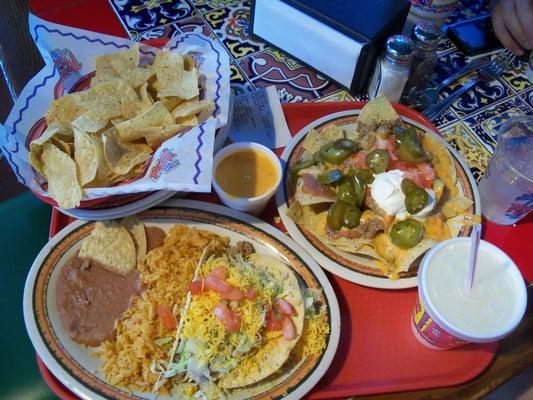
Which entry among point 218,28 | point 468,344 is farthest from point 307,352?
point 218,28

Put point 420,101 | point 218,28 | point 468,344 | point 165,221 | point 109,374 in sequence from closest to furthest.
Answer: point 109,374 < point 468,344 < point 165,221 < point 420,101 < point 218,28

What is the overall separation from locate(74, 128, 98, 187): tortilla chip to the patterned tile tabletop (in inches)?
34.3

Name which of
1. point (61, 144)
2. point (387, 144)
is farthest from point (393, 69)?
point (61, 144)

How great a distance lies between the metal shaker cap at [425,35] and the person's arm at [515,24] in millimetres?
671

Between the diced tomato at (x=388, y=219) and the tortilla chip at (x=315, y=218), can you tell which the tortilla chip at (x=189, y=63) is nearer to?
the tortilla chip at (x=315, y=218)

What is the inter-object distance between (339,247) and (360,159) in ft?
1.24

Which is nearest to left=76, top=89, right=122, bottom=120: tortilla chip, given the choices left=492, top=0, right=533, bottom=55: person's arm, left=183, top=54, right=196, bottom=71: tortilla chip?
left=183, top=54, right=196, bottom=71: tortilla chip

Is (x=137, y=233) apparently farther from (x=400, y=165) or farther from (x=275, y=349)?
(x=400, y=165)

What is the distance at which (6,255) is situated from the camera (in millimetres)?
1776

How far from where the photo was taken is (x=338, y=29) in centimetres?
208

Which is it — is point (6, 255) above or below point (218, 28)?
below

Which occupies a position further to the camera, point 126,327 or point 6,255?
point 6,255

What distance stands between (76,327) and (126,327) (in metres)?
0.16

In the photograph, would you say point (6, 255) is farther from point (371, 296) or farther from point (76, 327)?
point (371, 296)
